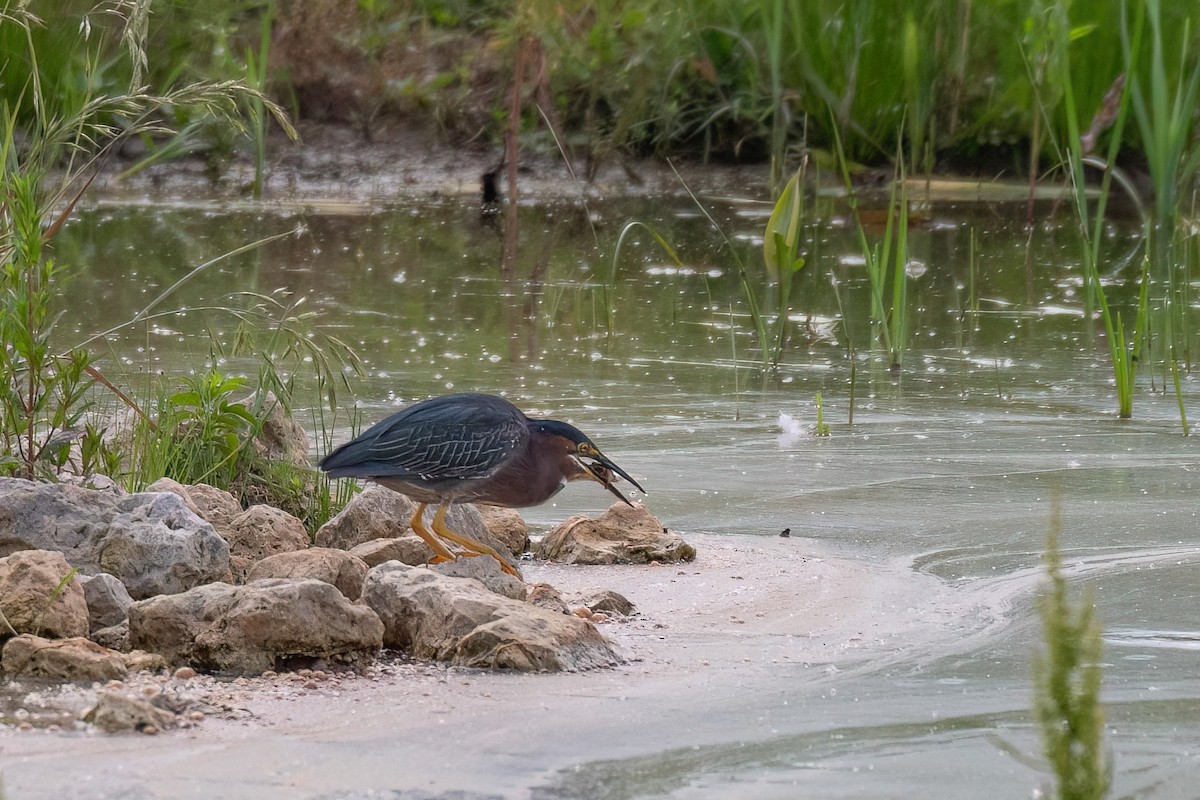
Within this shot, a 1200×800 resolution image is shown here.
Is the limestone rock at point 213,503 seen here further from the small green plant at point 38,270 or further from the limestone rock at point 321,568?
the limestone rock at point 321,568

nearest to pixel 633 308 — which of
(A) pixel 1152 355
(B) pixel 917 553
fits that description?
(A) pixel 1152 355

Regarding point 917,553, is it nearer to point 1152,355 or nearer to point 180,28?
point 1152,355

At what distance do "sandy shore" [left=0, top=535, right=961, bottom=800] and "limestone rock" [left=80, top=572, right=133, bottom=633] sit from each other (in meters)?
0.43

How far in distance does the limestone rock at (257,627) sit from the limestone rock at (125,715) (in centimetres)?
38

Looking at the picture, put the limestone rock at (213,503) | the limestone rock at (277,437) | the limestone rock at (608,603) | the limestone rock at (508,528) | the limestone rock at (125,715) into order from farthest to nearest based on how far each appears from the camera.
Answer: the limestone rock at (277,437), the limestone rock at (508,528), the limestone rock at (213,503), the limestone rock at (608,603), the limestone rock at (125,715)

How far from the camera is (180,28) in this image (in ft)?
38.0

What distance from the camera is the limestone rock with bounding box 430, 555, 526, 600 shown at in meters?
3.32

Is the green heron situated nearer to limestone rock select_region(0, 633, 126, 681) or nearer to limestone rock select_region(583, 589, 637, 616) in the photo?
limestone rock select_region(583, 589, 637, 616)

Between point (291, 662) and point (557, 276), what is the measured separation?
549 cm

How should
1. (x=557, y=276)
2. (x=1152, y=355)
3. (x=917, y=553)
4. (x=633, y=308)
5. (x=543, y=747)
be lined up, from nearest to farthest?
(x=543, y=747)
(x=917, y=553)
(x=1152, y=355)
(x=633, y=308)
(x=557, y=276)

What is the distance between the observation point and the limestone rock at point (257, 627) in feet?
9.53

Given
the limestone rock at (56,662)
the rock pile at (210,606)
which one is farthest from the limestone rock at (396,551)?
the limestone rock at (56,662)

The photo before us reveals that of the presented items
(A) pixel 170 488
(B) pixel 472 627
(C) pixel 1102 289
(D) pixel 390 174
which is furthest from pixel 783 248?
(D) pixel 390 174

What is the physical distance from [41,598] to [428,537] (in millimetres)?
1016
